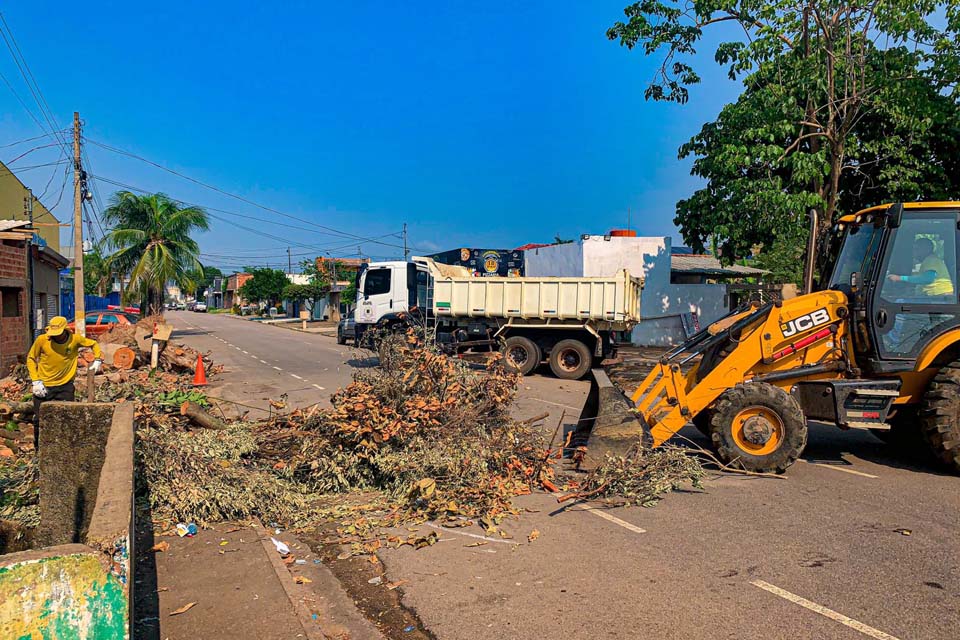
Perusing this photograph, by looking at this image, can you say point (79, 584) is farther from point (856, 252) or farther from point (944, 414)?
point (856, 252)

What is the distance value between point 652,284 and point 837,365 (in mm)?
17732

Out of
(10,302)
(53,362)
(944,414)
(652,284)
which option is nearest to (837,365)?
(944,414)

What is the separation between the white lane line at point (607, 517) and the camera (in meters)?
5.56

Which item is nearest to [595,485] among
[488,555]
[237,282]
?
[488,555]

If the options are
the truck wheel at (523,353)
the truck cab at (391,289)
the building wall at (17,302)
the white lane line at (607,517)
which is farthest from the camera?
the truck cab at (391,289)

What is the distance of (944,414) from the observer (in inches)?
262

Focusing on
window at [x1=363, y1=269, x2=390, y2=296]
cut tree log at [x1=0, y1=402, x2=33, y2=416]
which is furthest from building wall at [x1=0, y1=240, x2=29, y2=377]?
window at [x1=363, y1=269, x2=390, y2=296]

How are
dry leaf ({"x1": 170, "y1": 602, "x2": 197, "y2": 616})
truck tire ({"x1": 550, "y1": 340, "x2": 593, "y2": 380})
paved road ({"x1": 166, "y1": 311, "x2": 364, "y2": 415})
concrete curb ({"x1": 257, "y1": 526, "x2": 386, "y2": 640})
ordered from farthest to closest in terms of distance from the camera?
truck tire ({"x1": 550, "y1": 340, "x2": 593, "y2": 380}) < paved road ({"x1": 166, "y1": 311, "x2": 364, "y2": 415}) < dry leaf ({"x1": 170, "y1": 602, "x2": 197, "y2": 616}) < concrete curb ({"x1": 257, "y1": 526, "x2": 386, "y2": 640})

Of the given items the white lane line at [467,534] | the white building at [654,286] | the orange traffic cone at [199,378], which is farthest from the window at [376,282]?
the white lane line at [467,534]

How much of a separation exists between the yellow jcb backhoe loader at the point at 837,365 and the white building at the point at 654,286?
16898mm

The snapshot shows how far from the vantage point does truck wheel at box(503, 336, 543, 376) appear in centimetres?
1589

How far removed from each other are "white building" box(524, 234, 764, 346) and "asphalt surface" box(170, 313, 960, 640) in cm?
1757

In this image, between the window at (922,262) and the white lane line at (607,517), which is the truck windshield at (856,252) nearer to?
the window at (922,262)

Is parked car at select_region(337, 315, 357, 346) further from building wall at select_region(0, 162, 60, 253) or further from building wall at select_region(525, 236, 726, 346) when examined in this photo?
building wall at select_region(0, 162, 60, 253)
